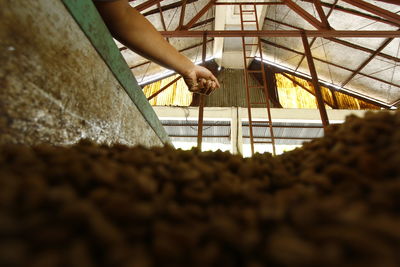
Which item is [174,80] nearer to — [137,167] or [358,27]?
[358,27]

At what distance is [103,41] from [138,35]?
260 millimetres

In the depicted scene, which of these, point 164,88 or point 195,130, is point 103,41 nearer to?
point 195,130

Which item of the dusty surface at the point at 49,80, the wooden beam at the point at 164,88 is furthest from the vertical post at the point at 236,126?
the dusty surface at the point at 49,80

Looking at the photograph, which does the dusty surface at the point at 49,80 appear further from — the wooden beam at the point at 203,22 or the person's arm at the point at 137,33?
the wooden beam at the point at 203,22

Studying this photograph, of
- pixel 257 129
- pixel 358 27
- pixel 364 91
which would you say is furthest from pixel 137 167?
pixel 364 91

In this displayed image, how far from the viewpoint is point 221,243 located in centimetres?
35

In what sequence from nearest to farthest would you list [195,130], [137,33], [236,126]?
[137,33]
[236,126]
[195,130]

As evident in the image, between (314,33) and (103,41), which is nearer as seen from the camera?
(103,41)

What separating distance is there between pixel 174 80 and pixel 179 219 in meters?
7.30

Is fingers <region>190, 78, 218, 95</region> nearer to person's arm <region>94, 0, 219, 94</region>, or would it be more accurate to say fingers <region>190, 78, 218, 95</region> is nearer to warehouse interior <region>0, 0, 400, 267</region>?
person's arm <region>94, 0, 219, 94</region>

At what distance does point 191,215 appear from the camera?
414 millimetres

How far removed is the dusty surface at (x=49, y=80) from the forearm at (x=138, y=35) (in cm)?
27

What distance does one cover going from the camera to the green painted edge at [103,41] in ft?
2.75

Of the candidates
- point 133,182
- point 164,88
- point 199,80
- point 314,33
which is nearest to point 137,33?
point 199,80
